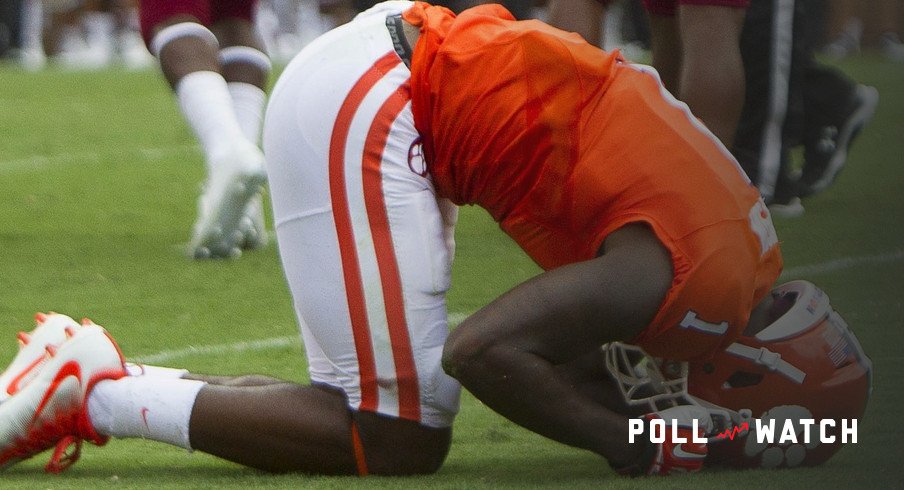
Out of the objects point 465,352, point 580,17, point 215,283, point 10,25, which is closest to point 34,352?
point 465,352

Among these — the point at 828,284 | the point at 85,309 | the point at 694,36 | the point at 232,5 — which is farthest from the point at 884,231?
the point at 85,309

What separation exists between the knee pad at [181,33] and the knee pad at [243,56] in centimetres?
37

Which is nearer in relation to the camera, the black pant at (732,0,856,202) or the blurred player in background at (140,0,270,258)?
the blurred player in background at (140,0,270,258)

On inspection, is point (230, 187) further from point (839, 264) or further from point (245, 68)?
point (839, 264)

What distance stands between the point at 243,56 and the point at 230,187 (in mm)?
952

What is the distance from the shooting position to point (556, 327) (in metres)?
2.38

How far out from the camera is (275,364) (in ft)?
11.1

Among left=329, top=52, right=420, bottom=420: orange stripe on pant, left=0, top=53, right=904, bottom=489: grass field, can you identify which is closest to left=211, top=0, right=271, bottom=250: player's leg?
left=0, top=53, right=904, bottom=489: grass field

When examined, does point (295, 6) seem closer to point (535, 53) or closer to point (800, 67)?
point (800, 67)

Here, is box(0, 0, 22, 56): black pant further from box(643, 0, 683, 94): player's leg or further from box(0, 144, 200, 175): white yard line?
box(643, 0, 683, 94): player's leg

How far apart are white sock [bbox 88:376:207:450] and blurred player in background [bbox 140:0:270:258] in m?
1.37

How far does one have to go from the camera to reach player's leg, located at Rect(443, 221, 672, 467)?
2369 millimetres

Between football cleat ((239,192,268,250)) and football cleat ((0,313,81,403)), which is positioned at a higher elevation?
football cleat ((0,313,81,403))

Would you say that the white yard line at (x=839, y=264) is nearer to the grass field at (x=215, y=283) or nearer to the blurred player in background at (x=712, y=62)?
the grass field at (x=215, y=283)
